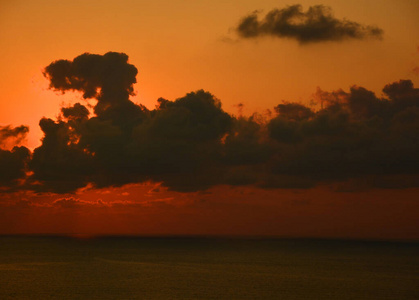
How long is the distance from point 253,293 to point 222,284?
12427 mm

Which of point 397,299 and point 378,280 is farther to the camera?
point 378,280

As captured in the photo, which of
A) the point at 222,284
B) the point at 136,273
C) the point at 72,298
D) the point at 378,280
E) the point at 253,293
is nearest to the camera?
the point at 72,298

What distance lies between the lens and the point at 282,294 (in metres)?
76.2

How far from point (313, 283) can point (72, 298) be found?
37533 millimetres

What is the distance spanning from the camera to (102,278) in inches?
3757

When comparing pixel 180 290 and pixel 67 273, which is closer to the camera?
pixel 180 290

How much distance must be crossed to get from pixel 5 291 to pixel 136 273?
35969 millimetres

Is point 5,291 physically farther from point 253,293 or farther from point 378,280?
point 378,280

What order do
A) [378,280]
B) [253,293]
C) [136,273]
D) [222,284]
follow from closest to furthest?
[253,293] → [222,284] → [378,280] → [136,273]

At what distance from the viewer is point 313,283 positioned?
294ft

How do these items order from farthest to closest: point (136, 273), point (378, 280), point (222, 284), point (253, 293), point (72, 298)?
point (136, 273) < point (378, 280) < point (222, 284) < point (253, 293) < point (72, 298)

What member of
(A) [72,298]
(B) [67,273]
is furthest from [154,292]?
(B) [67,273]

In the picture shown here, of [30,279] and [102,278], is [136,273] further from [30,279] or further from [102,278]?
[30,279]

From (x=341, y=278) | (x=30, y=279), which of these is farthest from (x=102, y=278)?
(x=341, y=278)
